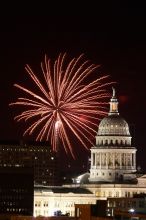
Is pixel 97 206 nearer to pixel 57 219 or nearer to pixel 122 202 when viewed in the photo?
pixel 57 219

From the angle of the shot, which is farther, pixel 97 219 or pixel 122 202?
pixel 122 202

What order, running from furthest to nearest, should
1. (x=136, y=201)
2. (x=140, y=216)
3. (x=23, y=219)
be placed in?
(x=136, y=201) < (x=23, y=219) < (x=140, y=216)

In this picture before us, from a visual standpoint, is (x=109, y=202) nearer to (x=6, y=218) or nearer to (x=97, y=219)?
(x=6, y=218)

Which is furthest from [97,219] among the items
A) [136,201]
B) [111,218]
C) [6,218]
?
[136,201]

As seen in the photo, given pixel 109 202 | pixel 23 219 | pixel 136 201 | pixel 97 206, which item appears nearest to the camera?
pixel 23 219

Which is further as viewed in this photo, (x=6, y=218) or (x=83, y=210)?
(x=6, y=218)

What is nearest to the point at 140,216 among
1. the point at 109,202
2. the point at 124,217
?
the point at 124,217

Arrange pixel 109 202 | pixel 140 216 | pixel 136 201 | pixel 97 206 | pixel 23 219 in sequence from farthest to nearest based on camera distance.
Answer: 1. pixel 109 202
2. pixel 136 201
3. pixel 97 206
4. pixel 23 219
5. pixel 140 216

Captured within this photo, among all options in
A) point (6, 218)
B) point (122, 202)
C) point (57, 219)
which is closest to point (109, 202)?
point (122, 202)

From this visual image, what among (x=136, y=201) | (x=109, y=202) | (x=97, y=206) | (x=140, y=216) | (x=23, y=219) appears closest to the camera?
(x=140, y=216)
